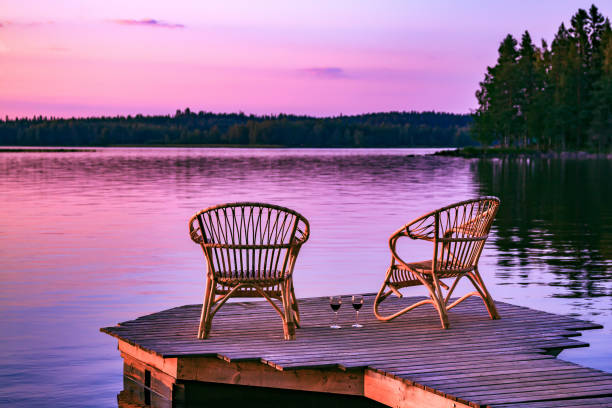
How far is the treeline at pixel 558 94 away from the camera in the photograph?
11106 cm

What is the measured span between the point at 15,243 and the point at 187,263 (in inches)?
190

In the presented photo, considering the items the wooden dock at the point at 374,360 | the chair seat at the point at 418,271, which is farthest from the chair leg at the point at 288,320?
the chair seat at the point at 418,271

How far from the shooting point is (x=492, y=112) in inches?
4670

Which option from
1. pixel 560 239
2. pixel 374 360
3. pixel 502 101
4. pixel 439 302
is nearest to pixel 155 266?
pixel 439 302

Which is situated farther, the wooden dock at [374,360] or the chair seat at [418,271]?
the chair seat at [418,271]

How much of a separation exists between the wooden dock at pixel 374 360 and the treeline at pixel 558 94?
106483 mm

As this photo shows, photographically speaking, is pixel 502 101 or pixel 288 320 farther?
pixel 502 101

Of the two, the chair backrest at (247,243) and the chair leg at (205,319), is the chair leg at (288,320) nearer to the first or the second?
the chair backrest at (247,243)

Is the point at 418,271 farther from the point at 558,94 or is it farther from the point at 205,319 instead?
the point at 558,94

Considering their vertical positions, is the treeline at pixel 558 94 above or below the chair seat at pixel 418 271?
→ above

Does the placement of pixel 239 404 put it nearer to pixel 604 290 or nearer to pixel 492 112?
pixel 604 290

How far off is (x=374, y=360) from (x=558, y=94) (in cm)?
11399

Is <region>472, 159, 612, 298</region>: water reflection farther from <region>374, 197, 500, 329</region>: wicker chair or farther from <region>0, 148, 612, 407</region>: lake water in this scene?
<region>374, 197, 500, 329</region>: wicker chair

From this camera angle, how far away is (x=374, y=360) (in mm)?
7195
